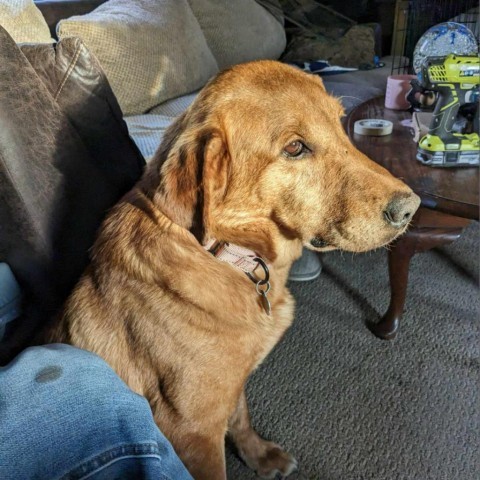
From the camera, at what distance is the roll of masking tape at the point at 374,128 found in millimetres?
1880

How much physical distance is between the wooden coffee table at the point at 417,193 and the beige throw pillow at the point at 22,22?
1.49 metres

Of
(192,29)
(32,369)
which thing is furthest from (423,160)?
(192,29)

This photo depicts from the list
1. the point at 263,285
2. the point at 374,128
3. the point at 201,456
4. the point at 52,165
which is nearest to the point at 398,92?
the point at 374,128

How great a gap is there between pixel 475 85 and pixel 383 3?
3.26 metres

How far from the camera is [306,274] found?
2318mm

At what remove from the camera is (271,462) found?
4.83 feet

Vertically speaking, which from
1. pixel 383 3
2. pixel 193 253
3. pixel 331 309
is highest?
pixel 193 253

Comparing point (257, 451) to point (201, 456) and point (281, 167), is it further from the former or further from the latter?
point (281, 167)

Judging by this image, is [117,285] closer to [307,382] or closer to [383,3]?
[307,382]

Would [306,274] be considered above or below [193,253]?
below

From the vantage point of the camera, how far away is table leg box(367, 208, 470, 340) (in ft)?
5.38

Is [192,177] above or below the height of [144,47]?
above

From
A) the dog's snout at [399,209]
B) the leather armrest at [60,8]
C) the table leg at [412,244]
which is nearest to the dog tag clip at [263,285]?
the dog's snout at [399,209]

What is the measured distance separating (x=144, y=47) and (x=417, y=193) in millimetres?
1783
